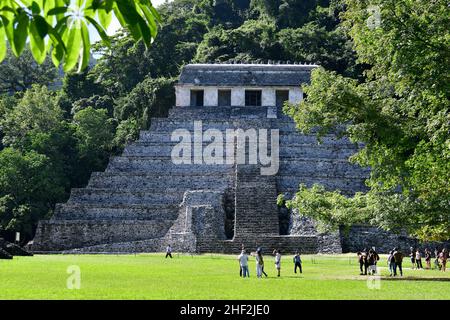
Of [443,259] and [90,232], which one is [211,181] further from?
[443,259]

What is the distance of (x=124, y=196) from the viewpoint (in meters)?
35.5

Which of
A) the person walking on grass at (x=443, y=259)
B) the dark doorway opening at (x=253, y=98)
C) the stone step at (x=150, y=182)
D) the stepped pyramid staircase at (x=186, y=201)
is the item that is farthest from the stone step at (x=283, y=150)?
the person walking on grass at (x=443, y=259)

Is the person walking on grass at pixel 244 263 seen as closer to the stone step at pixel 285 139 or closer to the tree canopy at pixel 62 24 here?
the tree canopy at pixel 62 24

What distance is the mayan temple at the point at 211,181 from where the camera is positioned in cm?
3177

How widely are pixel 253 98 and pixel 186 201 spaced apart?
1381 cm

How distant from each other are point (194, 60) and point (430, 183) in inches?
1603

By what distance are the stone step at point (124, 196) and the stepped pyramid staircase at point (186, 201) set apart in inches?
1.9

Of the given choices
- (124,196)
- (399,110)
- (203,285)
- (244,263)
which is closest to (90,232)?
(124,196)

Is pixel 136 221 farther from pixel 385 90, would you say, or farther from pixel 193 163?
pixel 385 90

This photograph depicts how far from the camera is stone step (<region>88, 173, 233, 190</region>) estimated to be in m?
36.7

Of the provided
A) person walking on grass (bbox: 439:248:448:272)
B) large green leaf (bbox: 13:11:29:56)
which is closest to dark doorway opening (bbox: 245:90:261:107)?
person walking on grass (bbox: 439:248:448:272)

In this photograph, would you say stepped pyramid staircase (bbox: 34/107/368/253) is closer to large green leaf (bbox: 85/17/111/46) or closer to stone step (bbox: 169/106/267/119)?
stone step (bbox: 169/106/267/119)

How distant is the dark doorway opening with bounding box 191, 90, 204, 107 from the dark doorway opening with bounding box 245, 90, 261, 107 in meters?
2.85

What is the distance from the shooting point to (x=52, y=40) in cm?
333
